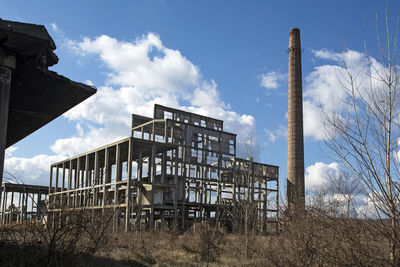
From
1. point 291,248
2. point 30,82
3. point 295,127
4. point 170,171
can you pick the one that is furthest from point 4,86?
point 295,127

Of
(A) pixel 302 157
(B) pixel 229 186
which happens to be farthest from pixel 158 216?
(A) pixel 302 157

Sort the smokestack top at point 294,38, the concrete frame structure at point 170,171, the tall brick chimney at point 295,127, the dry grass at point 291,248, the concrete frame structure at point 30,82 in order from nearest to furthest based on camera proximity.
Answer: the dry grass at point 291,248
the concrete frame structure at point 30,82
the concrete frame structure at point 170,171
the tall brick chimney at point 295,127
the smokestack top at point 294,38

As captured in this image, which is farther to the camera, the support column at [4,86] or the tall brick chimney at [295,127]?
the tall brick chimney at [295,127]

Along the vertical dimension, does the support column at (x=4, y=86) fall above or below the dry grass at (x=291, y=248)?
above

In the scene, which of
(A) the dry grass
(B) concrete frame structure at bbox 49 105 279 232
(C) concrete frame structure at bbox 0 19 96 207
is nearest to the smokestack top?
(B) concrete frame structure at bbox 49 105 279 232

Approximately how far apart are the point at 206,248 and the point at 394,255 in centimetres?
856

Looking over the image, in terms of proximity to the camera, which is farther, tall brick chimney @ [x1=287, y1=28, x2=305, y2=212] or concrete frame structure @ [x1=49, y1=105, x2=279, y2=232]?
tall brick chimney @ [x1=287, y1=28, x2=305, y2=212]

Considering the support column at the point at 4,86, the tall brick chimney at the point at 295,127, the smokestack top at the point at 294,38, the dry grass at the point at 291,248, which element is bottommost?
the dry grass at the point at 291,248

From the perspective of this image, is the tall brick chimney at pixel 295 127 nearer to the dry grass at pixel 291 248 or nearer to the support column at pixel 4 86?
the dry grass at pixel 291 248

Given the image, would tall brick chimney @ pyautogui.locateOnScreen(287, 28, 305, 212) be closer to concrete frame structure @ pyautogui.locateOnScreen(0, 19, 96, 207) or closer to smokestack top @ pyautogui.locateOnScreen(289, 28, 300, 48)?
smokestack top @ pyautogui.locateOnScreen(289, 28, 300, 48)

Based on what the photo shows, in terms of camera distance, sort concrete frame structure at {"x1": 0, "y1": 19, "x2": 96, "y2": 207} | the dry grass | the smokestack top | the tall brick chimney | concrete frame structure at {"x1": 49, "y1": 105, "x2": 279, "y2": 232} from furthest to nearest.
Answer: the smokestack top, the tall brick chimney, concrete frame structure at {"x1": 49, "y1": 105, "x2": 279, "y2": 232}, concrete frame structure at {"x1": 0, "y1": 19, "x2": 96, "y2": 207}, the dry grass

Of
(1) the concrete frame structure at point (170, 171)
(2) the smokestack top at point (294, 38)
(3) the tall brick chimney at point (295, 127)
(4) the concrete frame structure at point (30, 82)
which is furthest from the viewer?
(2) the smokestack top at point (294, 38)

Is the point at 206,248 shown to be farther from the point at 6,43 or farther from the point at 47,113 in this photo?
the point at 6,43

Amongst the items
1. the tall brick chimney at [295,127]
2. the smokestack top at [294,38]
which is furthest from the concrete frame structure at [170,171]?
the smokestack top at [294,38]
